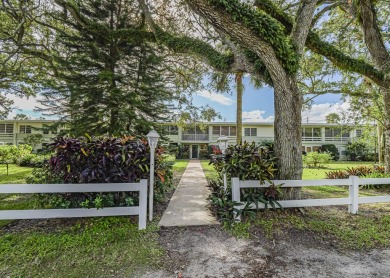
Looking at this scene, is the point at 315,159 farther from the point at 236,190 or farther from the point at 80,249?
the point at 80,249

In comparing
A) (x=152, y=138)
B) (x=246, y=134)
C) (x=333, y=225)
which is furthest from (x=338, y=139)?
(x=152, y=138)

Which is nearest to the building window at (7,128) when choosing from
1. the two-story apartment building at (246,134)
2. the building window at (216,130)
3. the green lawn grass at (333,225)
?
the two-story apartment building at (246,134)

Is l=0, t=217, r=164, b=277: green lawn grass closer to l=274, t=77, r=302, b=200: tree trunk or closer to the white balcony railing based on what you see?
l=274, t=77, r=302, b=200: tree trunk

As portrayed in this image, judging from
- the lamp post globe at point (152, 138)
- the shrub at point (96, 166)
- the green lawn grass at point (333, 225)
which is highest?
the lamp post globe at point (152, 138)

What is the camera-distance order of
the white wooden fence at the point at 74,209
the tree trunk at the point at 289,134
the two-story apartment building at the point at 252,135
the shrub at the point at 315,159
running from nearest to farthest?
the white wooden fence at the point at 74,209 → the tree trunk at the point at 289,134 → the shrub at the point at 315,159 → the two-story apartment building at the point at 252,135

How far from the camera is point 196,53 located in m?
5.86

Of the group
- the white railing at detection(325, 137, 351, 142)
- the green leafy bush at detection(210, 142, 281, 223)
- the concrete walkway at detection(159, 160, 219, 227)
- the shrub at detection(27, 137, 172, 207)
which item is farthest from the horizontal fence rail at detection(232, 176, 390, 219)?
the white railing at detection(325, 137, 351, 142)

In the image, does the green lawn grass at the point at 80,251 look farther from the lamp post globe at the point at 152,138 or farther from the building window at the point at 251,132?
the building window at the point at 251,132

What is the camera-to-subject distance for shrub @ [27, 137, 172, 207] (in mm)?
4117

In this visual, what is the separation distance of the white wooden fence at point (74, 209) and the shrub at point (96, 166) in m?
0.22

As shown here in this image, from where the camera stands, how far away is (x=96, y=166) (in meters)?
4.19

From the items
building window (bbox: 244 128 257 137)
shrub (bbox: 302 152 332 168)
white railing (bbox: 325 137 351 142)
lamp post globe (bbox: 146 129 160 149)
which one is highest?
building window (bbox: 244 128 257 137)

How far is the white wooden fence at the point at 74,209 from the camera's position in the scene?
141 inches

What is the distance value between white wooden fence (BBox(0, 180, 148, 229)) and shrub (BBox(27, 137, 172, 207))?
0.22m
